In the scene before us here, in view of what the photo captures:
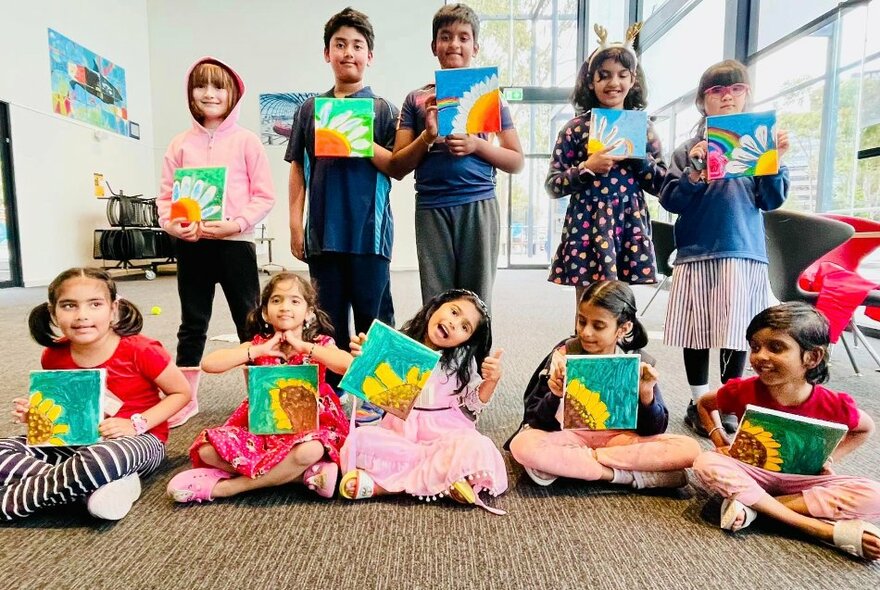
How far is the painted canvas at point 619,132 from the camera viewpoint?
170 centimetres

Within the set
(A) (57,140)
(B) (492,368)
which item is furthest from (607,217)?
(A) (57,140)

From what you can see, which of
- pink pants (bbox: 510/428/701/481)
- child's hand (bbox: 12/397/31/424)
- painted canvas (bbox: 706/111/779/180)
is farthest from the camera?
painted canvas (bbox: 706/111/779/180)

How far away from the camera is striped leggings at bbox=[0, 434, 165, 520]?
1189 millimetres

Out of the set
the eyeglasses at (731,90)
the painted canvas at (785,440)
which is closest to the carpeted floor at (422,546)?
the painted canvas at (785,440)

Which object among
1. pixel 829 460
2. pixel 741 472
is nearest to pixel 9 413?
pixel 741 472

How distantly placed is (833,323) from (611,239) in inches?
50.1

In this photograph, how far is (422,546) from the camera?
3.69 ft

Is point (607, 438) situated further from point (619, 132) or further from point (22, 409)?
point (22, 409)

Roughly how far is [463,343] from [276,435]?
55 centimetres

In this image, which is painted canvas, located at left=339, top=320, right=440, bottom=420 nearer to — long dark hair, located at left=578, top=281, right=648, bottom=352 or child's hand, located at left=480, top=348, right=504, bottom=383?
child's hand, located at left=480, top=348, right=504, bottom=383

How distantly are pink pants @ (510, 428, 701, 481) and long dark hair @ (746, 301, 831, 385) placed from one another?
0.34 m

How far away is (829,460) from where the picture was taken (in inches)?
47.3

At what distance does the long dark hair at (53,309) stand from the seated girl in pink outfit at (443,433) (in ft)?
2.02

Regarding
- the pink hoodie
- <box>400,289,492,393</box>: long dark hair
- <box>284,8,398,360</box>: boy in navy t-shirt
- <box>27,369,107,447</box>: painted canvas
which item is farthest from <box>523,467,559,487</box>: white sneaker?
the pink hoodie
